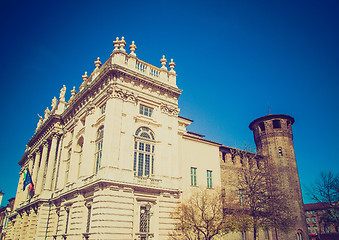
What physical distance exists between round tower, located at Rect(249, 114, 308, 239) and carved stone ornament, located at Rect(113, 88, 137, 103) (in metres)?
25.2

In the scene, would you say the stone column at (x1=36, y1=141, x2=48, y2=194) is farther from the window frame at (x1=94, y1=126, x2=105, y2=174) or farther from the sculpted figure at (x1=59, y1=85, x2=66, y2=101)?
the window frame at (x1=94, y1=126, x2=105, y2=174)

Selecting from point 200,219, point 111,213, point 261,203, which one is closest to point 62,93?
point 111,213

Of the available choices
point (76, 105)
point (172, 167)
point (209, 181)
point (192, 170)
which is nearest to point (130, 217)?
point (172, 167)

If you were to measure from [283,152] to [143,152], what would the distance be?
26.4 metres

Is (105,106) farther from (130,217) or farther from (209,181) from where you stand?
(209,181)

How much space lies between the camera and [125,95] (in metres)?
25.7

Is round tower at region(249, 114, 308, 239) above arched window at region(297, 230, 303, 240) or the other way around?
above

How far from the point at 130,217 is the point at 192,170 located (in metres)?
9.52

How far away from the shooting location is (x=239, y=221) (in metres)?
24.8

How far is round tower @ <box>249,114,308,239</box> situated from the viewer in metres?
39.9

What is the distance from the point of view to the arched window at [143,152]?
989 inches

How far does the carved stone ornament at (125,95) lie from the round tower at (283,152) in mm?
25217

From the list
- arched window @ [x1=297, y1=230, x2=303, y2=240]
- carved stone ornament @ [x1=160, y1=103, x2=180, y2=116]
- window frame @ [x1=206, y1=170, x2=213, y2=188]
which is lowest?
arched window @ [x1=297, y1=230, x2=303, y2=240]

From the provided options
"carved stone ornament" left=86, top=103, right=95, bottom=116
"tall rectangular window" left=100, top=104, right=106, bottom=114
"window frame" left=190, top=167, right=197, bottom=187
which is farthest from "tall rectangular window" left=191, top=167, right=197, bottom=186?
"carved stone ornament" left=86, top=103, right=95, bottom=116
